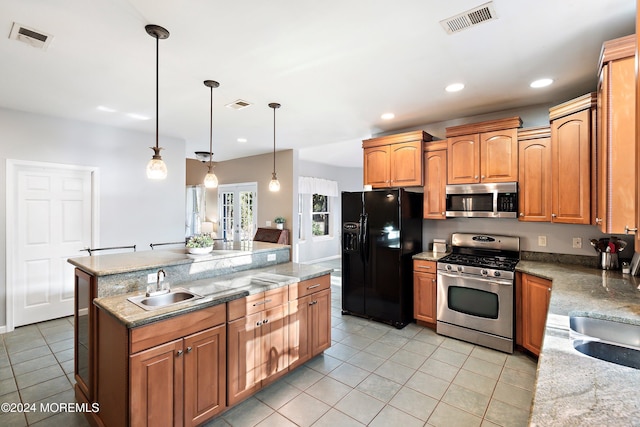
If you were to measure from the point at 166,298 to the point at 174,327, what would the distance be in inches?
17.4

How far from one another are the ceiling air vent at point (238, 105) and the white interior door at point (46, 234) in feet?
7.84

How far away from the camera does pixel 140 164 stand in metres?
4.77

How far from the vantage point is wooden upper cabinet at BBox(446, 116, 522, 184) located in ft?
11.1

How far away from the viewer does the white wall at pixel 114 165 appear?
3.75 meters

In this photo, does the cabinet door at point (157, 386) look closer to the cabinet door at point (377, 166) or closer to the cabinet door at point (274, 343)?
the cabinet door at point (274, 343)

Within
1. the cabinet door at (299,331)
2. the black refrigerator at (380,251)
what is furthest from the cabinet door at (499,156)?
the cabinet door at (299,331)

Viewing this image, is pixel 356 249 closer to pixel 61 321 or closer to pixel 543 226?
pixel 543 226

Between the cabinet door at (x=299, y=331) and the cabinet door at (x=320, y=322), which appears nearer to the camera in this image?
the cabinet door at (x=299, y=331)

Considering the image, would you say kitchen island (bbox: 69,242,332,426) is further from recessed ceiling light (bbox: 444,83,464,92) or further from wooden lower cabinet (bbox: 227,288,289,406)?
recessed ceiling light (bbox: 444,83,464,92)

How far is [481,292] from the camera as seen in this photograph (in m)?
3.29

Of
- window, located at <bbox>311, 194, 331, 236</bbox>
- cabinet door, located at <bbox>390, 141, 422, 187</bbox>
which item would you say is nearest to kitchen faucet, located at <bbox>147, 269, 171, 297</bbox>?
cabinet door, located at <bbox>390, 141, 422, 187</bbox>

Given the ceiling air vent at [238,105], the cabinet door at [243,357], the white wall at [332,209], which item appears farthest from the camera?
the white wall at [332,209]

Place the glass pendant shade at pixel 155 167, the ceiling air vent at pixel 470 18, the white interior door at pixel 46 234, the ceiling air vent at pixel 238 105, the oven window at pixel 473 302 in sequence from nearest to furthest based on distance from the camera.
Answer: the ceiling air vent at pixel 470 18 < the glass pendant shade at pixel 155 167 < the oven window at pixel 473 302 < the ceiling air vent at pixel 238 105 < the white interior door at pixel 46 234

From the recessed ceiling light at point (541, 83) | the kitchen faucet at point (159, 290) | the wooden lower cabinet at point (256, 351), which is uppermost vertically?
the recessed ceiling light at point (541, 83)
